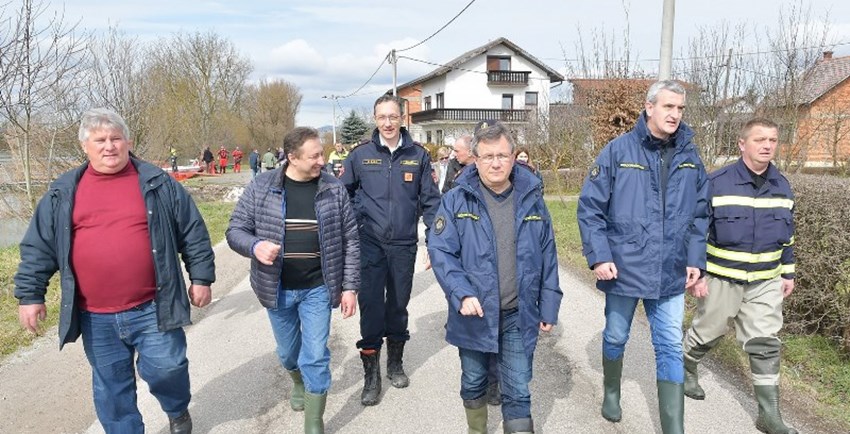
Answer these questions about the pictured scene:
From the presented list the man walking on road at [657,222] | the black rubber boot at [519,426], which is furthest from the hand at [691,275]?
the black rubber boot at [519,426]

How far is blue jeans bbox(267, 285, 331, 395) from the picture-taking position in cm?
338

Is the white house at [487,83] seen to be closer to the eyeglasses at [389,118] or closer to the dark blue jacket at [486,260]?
the eyeglasses at [389,118]

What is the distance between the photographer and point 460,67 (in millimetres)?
43000

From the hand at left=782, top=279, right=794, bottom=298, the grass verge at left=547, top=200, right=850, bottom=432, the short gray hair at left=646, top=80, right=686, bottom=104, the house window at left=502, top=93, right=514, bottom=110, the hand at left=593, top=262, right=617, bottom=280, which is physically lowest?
the grass verge at left=547, top=200, right=850, bottom=432

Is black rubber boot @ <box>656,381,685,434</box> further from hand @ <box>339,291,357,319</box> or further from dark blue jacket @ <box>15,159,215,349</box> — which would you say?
dark blue jacket @ <box>15,159,215,349</box>

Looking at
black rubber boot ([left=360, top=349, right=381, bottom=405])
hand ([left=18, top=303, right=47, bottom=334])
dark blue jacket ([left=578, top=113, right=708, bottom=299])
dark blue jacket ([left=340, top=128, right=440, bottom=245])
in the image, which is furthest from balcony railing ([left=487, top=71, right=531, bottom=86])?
hand ([left=18, top=303, right=47, bottom=334])

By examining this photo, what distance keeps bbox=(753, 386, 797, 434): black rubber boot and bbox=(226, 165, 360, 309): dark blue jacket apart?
2529 mm

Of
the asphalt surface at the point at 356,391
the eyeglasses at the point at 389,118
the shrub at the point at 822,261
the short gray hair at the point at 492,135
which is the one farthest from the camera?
the shrub at the point at 822,261

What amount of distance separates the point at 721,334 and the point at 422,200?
217cm

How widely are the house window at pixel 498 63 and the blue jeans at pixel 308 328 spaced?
4264 cm

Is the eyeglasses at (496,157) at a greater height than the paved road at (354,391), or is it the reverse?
the eyeglasses at (496,157)

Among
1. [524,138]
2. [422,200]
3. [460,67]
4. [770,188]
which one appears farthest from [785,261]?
[460,67]

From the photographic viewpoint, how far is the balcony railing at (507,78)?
43625 mm

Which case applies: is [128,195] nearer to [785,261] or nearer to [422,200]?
[422,200]
